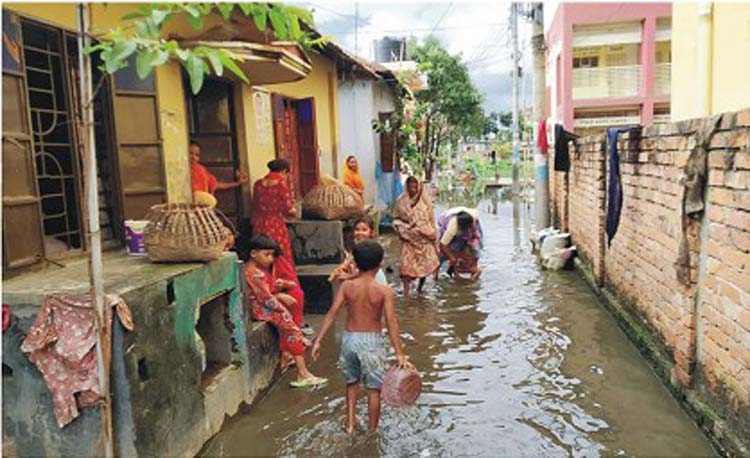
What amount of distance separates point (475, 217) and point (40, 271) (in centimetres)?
696

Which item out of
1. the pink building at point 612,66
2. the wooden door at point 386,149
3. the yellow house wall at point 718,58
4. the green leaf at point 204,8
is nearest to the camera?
the green leaf at point 204,8

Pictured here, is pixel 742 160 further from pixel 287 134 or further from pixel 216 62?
pixel 287 134

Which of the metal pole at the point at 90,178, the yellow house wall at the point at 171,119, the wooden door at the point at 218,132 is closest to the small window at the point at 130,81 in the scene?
the yellow house wall at the point at 171,119

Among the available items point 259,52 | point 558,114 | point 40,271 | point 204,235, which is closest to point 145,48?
point 204,235

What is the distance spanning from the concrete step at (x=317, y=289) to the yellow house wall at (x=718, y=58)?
19.5ft

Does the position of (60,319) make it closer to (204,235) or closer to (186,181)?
(204,235)

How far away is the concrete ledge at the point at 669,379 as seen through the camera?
3.80 meters

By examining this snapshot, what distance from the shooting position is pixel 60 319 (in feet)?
10.5

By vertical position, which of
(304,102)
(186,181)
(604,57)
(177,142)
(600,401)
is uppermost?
(604,57)

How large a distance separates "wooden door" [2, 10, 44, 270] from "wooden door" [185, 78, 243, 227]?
3.30 meters

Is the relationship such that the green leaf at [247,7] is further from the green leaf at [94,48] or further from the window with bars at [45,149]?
the window with bars at [45,149]

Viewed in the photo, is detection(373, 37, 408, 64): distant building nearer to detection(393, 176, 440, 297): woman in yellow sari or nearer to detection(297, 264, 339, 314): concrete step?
detection(393, 176, 440, 297): woman in yellow sari

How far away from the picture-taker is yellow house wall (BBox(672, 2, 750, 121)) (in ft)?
26.2

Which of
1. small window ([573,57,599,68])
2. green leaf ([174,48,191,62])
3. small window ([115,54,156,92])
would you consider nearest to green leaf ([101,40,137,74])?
green leaf ([174,48,191,62])
